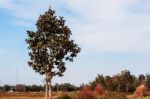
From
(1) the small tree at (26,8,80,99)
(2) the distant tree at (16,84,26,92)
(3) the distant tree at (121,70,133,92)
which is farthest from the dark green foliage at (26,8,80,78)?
(2) the distant tree at (16,84,26,92)

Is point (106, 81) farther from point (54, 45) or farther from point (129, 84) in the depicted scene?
point (54, 45)

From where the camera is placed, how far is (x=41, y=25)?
130ft

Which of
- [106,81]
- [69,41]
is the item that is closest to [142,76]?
[106,81]

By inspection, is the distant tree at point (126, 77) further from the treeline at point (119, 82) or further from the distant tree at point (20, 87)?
the distant tree at point (20, 87)

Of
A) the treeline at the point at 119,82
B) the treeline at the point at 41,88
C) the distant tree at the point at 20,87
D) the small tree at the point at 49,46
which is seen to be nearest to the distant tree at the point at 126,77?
the treeline at the point at 119,82

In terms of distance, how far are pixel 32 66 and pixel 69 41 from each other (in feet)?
12.7

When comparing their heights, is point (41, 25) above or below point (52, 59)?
above

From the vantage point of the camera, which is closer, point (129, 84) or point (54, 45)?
point (54, 45)

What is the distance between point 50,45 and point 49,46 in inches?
7.9

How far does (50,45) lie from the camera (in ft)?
127

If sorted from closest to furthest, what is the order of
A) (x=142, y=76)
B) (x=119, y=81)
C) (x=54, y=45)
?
(x=54, y=45) < (x=119, y=81) < (x=142, y=76)

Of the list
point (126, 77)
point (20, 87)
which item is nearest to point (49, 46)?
point (126, 77)

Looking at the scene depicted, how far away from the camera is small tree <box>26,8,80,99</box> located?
38.9 m

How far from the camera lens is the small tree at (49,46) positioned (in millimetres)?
38906
